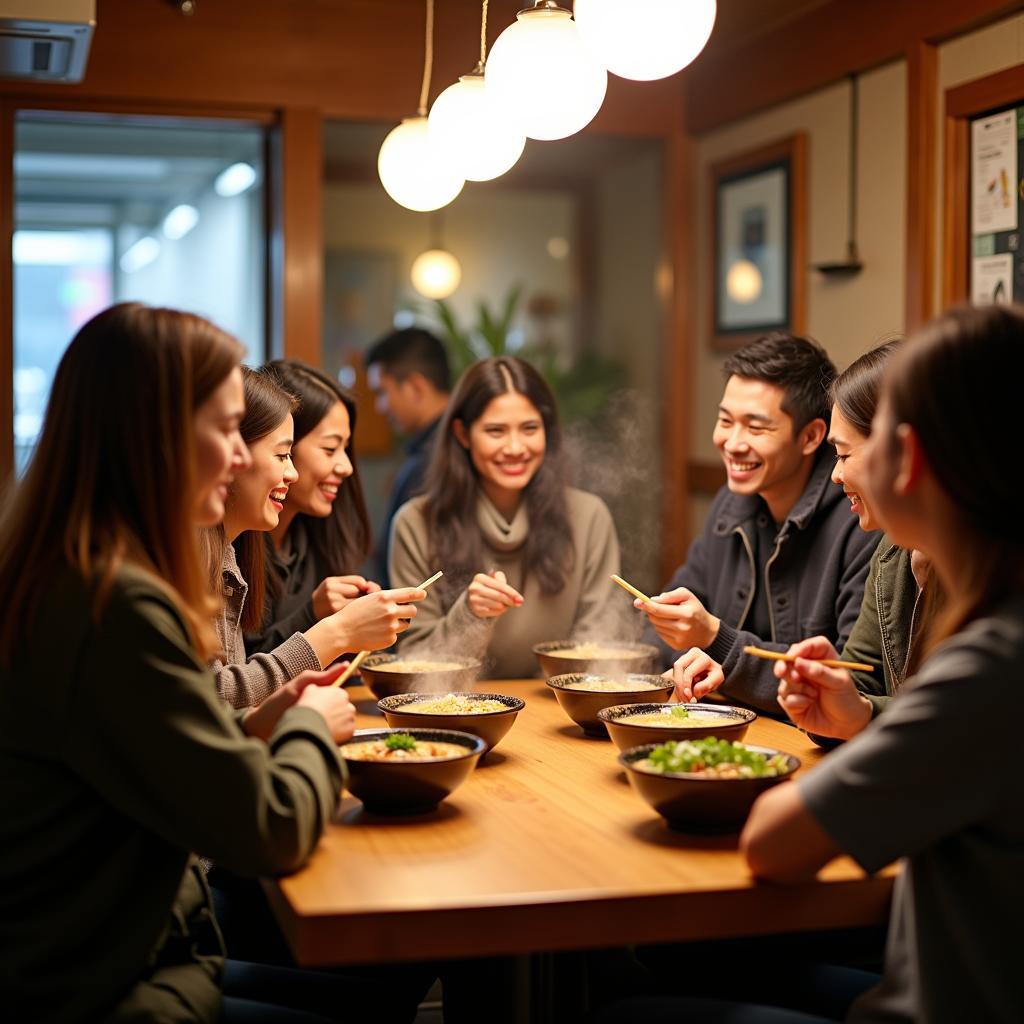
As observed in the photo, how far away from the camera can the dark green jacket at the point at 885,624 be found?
7.22 ft

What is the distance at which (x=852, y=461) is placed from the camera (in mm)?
2293

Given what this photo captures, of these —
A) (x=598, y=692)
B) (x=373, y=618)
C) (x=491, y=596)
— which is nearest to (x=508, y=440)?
(x=491, y=596)

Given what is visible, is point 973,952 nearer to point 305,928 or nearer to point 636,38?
point 305,928

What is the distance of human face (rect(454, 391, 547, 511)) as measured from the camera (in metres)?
3.24

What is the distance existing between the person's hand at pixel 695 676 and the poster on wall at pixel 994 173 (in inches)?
62.9

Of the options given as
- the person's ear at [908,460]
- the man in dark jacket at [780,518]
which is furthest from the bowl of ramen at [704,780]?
the man in dark jacket at [780,518]

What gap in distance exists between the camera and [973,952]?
1238mm

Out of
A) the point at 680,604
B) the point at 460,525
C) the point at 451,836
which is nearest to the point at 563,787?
the point at 451,836

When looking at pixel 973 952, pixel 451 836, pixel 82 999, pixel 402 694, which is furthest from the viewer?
pixel 402 694

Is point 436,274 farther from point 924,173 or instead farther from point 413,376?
point 924,173

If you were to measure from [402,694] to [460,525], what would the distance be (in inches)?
38.8

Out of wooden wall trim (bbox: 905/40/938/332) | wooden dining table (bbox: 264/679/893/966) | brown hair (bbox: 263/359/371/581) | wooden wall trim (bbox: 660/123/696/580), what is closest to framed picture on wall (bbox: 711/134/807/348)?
wooden wall trim (bbox: 660/123/696/580)

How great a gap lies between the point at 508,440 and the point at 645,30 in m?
1.54

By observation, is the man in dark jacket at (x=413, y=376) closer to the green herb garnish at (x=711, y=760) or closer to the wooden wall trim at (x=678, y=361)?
the wooden wall trim at (x=678, y=361)
